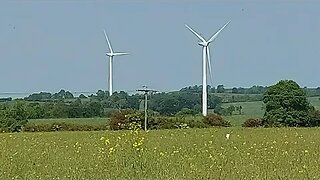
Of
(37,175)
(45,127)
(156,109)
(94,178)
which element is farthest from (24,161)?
(156,109)

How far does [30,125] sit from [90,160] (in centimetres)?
2980

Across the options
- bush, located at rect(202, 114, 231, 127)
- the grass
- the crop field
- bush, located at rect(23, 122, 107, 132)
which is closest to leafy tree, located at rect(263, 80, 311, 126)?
the grass

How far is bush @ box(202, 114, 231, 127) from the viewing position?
47.6 metres

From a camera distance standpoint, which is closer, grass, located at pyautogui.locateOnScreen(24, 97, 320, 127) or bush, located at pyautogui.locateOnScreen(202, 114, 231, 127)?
bush, located at pyautogui.locateOnScreen(202, 114, 231, 127)

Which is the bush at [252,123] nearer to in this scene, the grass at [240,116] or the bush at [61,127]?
the grass at [240,116]

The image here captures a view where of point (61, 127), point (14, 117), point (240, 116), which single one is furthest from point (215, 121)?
point (14, 117)

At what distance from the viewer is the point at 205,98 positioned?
51.3 m

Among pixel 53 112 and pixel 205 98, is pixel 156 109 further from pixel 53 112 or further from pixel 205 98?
pixel 53 112

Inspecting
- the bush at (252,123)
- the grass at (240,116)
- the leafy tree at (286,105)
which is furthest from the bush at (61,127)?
the leafy tree at (286,105)

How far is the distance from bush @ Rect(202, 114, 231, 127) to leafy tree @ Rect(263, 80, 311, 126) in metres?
4.74

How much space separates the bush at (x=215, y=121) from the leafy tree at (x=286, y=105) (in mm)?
4740

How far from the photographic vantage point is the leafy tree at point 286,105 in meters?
55.0

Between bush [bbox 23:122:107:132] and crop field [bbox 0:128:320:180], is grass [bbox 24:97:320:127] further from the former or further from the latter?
crop field [bbox 0:128:320:180]

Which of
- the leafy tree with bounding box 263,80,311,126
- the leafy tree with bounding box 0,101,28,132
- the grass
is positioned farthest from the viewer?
the leafy tree with bounding box 263,80,311,126
